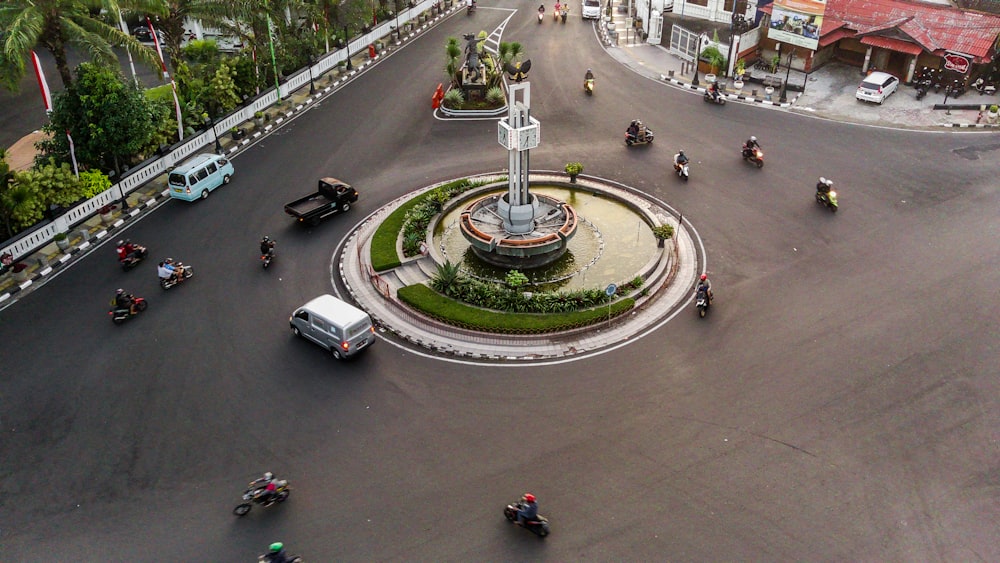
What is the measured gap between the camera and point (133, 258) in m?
35.4

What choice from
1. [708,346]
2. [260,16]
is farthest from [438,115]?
[708,346]

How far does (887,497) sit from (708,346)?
8636 millimetres

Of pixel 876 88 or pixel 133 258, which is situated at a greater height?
pixel 876 88

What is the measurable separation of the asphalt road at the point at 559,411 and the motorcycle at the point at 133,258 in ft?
2.27

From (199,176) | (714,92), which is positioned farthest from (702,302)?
(199,176)

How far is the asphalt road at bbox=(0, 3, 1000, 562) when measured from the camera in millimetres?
22625

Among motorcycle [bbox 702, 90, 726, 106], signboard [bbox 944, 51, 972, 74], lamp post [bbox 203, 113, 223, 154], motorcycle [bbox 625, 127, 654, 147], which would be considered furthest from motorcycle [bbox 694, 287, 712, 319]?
signboard [bbox 944, 51, 972, 74]

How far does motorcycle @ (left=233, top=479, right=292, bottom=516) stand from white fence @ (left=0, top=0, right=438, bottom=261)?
20.5 m

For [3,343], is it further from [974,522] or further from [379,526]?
[974,522]

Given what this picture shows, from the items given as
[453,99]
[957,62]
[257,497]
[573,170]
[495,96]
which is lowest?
[257,497]

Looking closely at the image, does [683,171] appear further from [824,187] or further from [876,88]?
[876,88]

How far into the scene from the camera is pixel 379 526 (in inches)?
898

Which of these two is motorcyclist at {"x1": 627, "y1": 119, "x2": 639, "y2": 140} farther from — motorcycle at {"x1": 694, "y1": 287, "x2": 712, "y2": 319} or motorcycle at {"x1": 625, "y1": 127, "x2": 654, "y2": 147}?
motorcycle at {"x1": 694, "y1": 287, "x2": 712, "y2": 319}

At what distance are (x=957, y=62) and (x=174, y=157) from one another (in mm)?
51242
